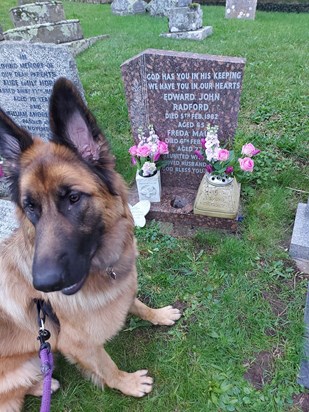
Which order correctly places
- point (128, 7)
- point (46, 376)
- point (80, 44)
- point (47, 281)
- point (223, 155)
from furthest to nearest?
1. point (128, 7)
2. point (80, 44)
3. point (223, 155)
4. point (46, 376)
5. point (47, 281)

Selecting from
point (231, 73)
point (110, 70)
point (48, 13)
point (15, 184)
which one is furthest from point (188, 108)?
point (48, 13)

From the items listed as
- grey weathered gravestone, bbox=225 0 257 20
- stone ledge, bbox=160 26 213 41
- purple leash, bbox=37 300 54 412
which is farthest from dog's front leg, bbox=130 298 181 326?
grey weathered gravestone, bbox=225 0 257 20

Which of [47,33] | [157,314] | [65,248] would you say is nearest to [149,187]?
[157,314]

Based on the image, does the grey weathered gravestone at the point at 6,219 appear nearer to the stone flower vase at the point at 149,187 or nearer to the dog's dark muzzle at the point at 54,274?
the stone flower vase at the point at 149,187

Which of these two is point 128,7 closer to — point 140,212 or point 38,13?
point 38,13

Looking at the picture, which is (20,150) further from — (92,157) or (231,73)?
(231,73)

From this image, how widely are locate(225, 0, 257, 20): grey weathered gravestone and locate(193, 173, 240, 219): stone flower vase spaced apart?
11.2m

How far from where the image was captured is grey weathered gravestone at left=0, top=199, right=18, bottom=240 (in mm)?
3464

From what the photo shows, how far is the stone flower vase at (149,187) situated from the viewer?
11.4 ft

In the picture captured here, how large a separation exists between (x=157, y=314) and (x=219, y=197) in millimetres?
1264

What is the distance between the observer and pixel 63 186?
1.60m

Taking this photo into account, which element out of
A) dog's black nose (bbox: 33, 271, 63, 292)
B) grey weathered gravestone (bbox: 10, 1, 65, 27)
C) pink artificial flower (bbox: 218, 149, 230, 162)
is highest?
grey weathered gravestone (bbox: 10, 1, 65, 27)

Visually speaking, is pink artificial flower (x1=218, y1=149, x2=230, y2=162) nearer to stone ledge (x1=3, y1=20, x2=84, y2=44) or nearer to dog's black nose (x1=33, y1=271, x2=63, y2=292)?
dog's black nose (x1=33, y1=271, x2=63, y2=292)

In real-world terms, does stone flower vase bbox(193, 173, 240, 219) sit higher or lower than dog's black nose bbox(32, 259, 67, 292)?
lower
